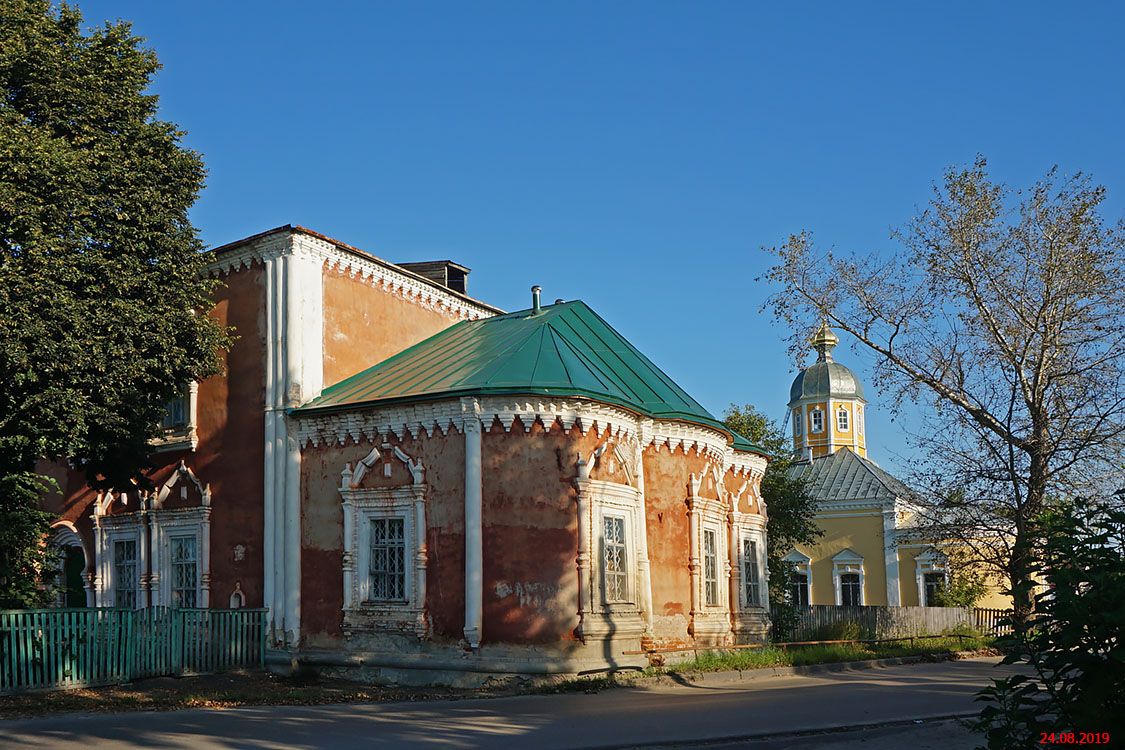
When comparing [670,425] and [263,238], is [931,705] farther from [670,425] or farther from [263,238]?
[263,238]

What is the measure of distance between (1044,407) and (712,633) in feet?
33.6

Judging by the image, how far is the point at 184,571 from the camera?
2091cm

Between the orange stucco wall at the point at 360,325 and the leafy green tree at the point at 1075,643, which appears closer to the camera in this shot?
the leafy green tree at the point at 1075,643

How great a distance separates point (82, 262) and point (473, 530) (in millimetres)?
7359

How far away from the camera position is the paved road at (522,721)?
1084 centimetres

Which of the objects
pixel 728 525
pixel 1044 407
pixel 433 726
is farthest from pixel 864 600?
pixel 433 726

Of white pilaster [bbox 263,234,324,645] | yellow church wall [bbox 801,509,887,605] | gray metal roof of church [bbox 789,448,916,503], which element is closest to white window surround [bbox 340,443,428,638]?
white pilaster [bbox 263,234,324,645]

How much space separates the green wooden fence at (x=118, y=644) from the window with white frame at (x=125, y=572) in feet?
14.0

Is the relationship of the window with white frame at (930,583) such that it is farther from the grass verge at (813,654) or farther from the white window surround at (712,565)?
the white window surround at (712,565)

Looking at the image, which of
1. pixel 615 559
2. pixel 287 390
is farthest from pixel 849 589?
pixel 287 390

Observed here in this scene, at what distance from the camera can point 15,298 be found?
604 inches

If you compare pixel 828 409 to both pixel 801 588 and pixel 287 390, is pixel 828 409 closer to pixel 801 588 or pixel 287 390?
pixel 801 588

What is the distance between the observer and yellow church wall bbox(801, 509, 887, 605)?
152ft

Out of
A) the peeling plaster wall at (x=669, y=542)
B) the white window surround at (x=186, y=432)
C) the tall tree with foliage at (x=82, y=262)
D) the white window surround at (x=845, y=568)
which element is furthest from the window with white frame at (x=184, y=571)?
the white window surround at (x=845, y=568)
